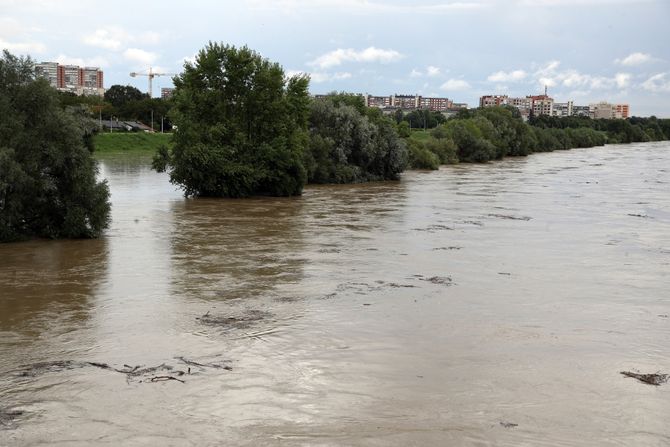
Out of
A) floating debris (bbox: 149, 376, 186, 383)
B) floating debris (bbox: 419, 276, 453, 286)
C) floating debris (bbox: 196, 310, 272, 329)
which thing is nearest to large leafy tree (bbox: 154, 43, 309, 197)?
floating debris (bbox: 419, 276, 453, 286)

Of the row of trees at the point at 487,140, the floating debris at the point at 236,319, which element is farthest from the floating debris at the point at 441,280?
the row of trees at the point at 487,140

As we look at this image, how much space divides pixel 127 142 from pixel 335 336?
75.9 m

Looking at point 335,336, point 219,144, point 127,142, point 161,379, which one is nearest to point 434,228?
point 219,144

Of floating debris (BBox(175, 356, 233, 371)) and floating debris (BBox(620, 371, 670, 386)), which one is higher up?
floating debris (BBox(620, 371, 670, 386))

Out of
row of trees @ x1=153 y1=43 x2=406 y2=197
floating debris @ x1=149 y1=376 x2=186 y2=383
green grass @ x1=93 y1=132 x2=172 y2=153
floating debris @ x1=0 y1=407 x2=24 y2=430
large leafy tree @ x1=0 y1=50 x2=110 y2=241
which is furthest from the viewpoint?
green grass @ x1=93 y1=132 x2=172 y2=153

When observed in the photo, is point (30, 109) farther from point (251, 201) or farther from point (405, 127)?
point (405, 127)

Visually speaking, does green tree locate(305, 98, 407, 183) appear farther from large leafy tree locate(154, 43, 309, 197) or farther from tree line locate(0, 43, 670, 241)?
large leafy tree locate(154, 43, 309, 197)

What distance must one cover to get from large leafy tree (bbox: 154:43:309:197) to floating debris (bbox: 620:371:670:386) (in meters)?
28.7

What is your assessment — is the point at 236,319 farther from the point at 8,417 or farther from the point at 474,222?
the point at 474,222

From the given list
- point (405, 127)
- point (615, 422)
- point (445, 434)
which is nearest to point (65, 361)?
point (445, 434)

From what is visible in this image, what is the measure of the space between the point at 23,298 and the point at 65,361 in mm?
5052

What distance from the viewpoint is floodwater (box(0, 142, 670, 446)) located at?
361 inches

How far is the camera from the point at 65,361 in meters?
11.4

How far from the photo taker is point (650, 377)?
11.1 m
